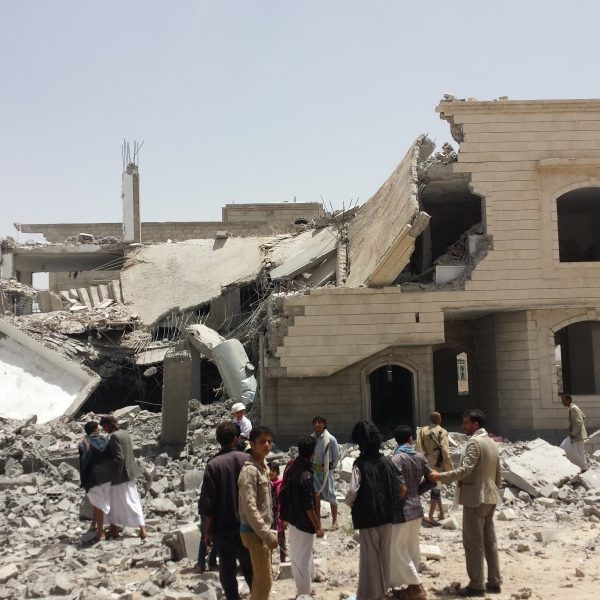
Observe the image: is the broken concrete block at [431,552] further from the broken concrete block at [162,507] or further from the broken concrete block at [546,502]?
the broken concrete block at [162,507]

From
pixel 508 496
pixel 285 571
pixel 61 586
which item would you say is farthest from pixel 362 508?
pixel 508 496

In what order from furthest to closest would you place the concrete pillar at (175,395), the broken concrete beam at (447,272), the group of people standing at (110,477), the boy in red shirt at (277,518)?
1. the broken concrete beam at (447,272)
2. the concrete pillar at (175,395)
3. the group of people standing at (110,477)
4. the boy in red shirt at (277,518)

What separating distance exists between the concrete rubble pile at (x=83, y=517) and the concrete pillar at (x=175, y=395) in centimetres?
36

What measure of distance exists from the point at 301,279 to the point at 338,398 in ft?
10.9

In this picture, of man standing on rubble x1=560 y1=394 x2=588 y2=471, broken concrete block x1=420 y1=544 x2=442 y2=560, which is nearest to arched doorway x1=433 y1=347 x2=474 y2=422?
man standing on rubble x1=560 y1=394 x2=588 y2=471

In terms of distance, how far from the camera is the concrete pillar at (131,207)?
24.2 m

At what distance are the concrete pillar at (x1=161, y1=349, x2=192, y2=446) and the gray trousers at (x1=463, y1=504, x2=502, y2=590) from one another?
26.0 ft

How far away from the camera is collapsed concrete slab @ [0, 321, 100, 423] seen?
659 inches

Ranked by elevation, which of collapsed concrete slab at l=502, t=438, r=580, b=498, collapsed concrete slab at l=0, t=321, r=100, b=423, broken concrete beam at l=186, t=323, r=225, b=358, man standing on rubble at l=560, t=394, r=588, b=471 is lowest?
collapsed concrete slab at l=502, t=438, r=580, b=498

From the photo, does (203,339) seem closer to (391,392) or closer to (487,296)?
(487,296)

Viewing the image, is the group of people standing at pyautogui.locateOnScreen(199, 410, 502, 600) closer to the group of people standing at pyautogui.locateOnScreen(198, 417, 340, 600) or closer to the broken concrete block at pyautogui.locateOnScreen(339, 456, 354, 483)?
the group of people standing at pyautogui.locateOnScreen(198, 417, 340, 600)

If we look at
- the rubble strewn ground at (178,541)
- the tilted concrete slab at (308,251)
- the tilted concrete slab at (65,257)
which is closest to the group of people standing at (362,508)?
the rubble strewn ground at (178,541)

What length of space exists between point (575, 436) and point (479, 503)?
6.51m

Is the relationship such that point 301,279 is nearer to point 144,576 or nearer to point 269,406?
point 269,406
